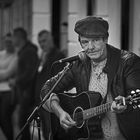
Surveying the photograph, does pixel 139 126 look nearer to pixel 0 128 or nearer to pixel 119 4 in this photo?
pixel 119 4

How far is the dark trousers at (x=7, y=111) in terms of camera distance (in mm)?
9922

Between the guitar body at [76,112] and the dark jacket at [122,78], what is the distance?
98 mm

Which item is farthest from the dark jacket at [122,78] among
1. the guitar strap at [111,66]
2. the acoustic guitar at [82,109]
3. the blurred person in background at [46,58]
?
the blurred person in background at [46,58]

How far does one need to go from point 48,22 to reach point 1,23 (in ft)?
13.2

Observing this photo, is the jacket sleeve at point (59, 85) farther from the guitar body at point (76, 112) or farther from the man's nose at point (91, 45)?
the man's nose at point (91, 45)

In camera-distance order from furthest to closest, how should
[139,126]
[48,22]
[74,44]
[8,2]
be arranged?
[8,2], [48,22], [74,44], [139,126]

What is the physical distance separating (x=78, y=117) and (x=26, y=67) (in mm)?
4258

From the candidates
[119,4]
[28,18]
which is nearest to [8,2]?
[28,18]

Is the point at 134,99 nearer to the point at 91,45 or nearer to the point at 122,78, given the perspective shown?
the point at 122,78

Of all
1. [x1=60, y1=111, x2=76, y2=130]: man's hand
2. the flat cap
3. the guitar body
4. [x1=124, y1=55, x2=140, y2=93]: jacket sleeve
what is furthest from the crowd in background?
[x1=124, y1=55, x2=140, y2=93]: jacket sleeve

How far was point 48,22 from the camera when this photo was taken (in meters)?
13.2

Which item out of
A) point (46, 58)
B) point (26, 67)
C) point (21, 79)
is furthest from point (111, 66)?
point (21, 79)

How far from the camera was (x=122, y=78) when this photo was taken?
5.06m

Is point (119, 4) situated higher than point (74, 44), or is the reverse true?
point (119, 4)
